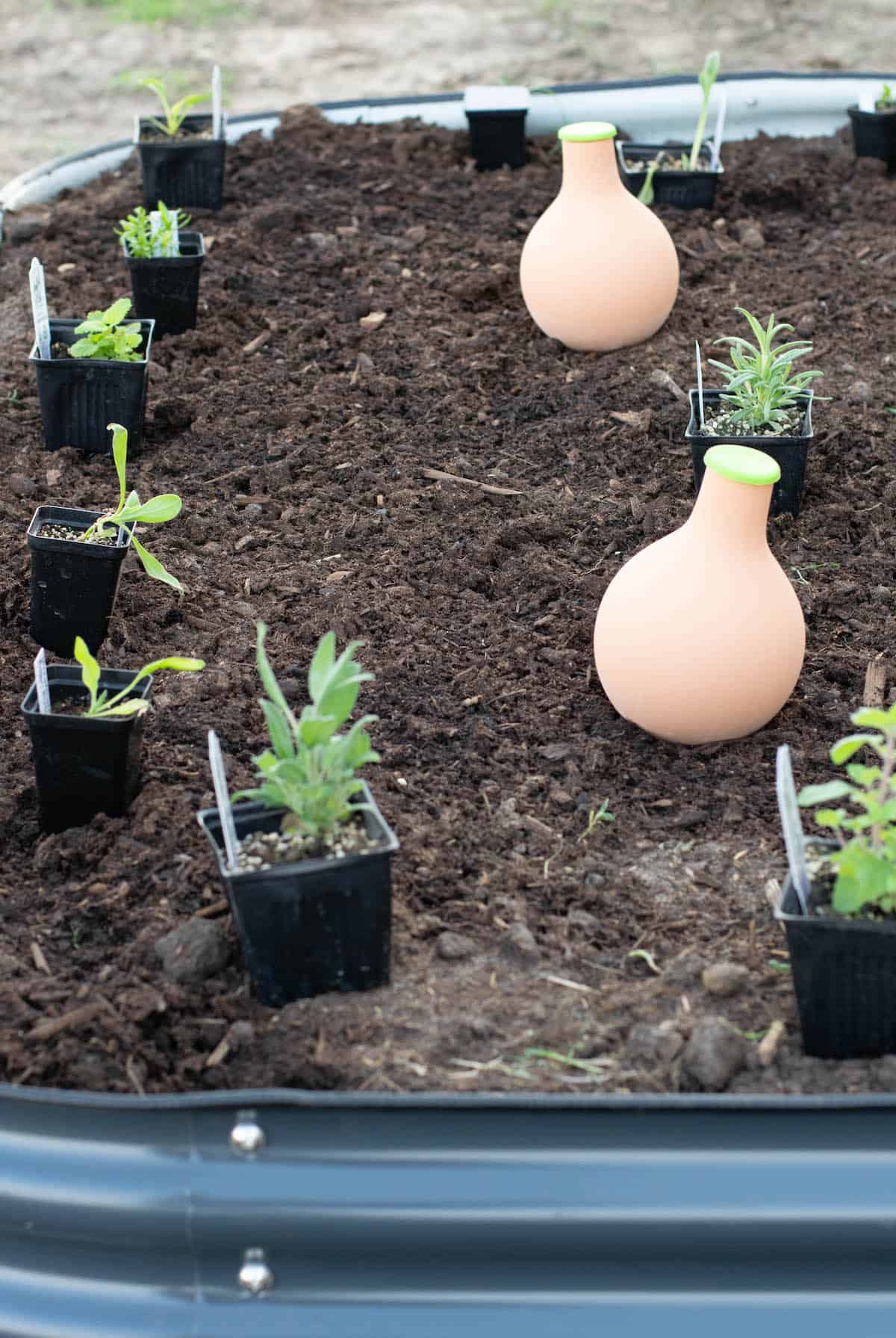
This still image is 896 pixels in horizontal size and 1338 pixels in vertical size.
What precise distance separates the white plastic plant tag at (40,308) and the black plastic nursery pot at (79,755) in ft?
4.16

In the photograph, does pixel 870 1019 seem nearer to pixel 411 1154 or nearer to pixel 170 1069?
pixel 411 1154

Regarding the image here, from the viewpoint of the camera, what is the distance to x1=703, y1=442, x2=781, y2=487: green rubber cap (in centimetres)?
249

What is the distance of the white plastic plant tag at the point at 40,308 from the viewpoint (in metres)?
3.50

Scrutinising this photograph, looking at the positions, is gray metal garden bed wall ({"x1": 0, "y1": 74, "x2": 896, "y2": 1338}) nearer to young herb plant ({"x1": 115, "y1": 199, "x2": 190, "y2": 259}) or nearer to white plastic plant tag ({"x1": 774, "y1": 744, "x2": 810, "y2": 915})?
white plastic plant tag ({"x1": 774, "y1": 744, "x2": 810, "y2": 915})

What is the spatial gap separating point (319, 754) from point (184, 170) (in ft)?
12.3

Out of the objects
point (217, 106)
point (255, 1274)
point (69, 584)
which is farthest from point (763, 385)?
point (217, 106)

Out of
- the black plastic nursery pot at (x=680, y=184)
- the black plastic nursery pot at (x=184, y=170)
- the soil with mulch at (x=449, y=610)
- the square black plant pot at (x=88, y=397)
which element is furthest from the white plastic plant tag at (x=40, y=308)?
the black plastic nursery pot at (x=680, y=184)

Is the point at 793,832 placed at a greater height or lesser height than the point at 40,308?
lesser

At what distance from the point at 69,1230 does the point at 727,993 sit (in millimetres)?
984

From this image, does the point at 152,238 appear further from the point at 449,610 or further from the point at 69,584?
the point at 449,610

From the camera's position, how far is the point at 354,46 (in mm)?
8672

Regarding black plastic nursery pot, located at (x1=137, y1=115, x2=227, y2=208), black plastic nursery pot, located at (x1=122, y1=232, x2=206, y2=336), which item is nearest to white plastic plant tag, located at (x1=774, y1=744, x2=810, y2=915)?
black plastic nursery pot, located at (x1=122, y1=232, x2=206, y2=336)

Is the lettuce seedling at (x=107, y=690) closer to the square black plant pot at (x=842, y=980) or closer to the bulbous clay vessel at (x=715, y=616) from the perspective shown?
the bulbous clay vessel at (x=715, y=616)

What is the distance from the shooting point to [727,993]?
2.18m
